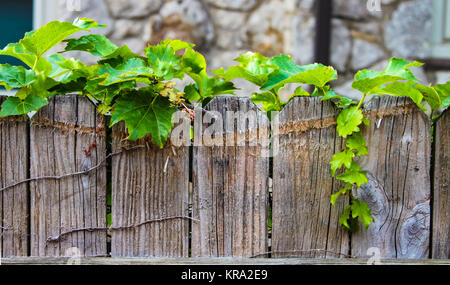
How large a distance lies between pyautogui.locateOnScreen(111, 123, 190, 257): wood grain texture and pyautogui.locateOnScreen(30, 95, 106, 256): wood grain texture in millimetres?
46

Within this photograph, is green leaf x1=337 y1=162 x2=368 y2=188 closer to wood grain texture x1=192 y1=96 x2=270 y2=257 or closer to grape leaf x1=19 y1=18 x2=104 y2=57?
wood grain texture x1=192 y1=96 x2=270 y2=257

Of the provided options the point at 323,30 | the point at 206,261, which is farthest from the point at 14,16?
the point at 206,261

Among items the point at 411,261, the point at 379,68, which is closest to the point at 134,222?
the point at 411,261

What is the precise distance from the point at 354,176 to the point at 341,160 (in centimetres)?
5

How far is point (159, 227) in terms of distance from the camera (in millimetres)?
1156

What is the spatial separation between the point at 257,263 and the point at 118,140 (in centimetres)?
50

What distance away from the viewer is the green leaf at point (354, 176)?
3.55 ft

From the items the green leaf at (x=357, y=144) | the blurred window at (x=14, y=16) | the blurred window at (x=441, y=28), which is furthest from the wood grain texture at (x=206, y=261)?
the blurred window at (x=14, y=16)

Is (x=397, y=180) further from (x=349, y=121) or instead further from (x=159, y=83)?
(x=159, y=83)

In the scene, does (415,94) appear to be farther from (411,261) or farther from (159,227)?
(159,227)

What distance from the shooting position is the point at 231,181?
1147 mm

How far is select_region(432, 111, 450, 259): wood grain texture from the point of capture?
1.15 meters

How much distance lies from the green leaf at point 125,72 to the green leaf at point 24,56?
0.59ft

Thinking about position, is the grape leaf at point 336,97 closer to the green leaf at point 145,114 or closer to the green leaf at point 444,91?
the green leaf at point 444,91
